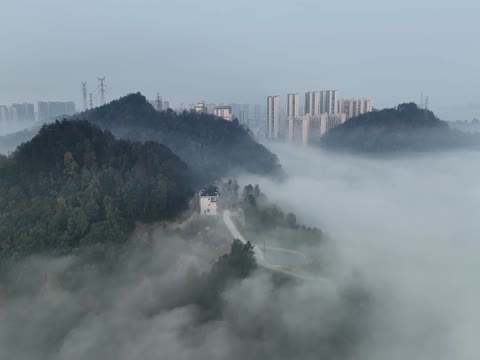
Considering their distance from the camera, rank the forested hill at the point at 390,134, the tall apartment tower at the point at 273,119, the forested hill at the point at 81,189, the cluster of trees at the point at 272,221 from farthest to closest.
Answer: the tall apartment tower at the point at 273,119, the forested hill at the point at 390,134, the cluster of trees at the point at 272,221, the forested hill at the point at 81,189

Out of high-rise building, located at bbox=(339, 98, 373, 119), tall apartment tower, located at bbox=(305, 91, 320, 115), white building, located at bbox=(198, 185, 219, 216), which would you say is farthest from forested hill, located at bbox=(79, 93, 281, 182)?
high-rise building, located at bbox=(339, 98, 373, 119)

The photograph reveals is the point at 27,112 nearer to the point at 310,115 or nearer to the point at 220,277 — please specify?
the point at 310,115

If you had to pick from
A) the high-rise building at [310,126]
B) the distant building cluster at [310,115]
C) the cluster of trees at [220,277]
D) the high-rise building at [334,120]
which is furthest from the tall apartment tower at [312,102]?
the cluster of trees at [220,277]

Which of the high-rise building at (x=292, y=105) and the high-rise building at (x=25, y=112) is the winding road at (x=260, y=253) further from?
the high-rise building at (x=25, y=112)

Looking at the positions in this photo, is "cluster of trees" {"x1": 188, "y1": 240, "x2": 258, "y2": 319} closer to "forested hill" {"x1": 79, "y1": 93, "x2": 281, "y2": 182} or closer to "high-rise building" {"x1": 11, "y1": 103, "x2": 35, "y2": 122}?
"forested hill" {"x1": 79, "y1": 93, "x2": 281, "y2": 182}

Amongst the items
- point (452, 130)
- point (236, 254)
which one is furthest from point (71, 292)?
point (452, 130)

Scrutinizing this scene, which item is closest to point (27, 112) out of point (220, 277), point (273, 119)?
point (273, 119)
